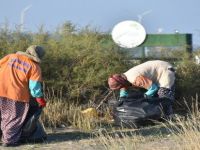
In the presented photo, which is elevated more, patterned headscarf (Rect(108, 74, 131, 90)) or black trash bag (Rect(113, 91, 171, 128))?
patterned headscarf (Rect(108, 74, 131, 90))

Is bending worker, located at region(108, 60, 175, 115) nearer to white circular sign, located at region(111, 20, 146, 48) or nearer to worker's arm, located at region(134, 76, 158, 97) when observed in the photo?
worker's arm, located at region(134, 76, 158, 97)

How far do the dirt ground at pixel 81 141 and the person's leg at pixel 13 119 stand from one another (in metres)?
0.20

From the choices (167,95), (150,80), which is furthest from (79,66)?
(167,95)

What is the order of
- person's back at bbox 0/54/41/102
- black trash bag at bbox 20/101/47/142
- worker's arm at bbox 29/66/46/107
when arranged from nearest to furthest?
worker's arm at bbox 29/66/46/107
person's back at bbox 0/54/41/102
black trash bag at bbox 20/101/47/142

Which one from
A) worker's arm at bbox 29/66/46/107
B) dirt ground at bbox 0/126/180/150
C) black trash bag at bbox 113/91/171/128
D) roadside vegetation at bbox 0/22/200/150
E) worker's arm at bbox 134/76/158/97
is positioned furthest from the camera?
roadside vegetation at bbox 0/22/200/150

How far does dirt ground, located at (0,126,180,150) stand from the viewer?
9861 mm

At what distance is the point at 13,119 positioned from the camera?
1038 cm

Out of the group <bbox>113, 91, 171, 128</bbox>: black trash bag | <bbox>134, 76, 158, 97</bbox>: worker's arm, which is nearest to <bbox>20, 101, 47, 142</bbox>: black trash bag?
<bbox>113, 91, 171, 128</bbox>: black trash bag

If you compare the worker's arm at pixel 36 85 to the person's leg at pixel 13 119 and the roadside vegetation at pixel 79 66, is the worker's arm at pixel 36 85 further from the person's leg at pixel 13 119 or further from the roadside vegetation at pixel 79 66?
the roadside vegetation at pixel 79 66

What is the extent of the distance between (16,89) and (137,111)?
9.74ft

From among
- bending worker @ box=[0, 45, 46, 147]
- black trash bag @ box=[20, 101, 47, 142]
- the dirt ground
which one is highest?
Answer: bending worker @ box=[0, 45, 46, 147]

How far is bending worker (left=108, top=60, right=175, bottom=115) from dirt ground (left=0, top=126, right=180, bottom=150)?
1.12 m

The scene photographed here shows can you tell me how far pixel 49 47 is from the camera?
1452 centimetres

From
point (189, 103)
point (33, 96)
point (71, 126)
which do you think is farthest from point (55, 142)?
point (189, 103)
